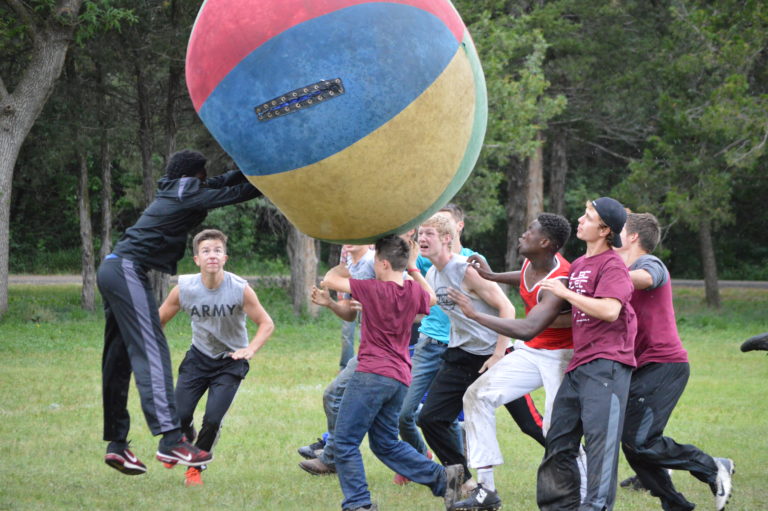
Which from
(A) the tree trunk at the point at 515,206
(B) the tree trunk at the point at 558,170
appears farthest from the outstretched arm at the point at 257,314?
(B) the tree trunk at the point at 558,170

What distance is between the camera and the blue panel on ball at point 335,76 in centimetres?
425

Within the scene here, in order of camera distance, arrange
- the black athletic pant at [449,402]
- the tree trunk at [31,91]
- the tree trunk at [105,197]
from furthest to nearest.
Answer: the tree trunk at [105,197], the tree trunk at [31,91], the black athletic pant at [449,402]

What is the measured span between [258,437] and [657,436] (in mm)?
4182

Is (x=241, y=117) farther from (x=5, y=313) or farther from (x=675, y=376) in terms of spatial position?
(x=5, y=313)

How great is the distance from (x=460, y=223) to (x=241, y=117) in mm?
3278

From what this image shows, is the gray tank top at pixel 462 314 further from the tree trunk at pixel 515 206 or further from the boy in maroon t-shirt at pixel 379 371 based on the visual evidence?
the tree trunk at pixel 515 206

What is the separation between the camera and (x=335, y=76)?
423 cm

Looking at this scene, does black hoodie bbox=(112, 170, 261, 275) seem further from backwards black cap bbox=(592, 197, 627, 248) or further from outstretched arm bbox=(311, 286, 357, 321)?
backwards black cap bbox=(592, 197, 627, 248)

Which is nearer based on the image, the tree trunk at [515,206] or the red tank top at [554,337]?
the red tank top at [554,337]

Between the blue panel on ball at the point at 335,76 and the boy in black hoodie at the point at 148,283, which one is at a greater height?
the blue panel on ball at the point at 335,76

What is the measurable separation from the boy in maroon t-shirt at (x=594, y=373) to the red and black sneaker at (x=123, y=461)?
102 inches

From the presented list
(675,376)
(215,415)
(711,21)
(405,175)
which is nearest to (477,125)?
(405,175)

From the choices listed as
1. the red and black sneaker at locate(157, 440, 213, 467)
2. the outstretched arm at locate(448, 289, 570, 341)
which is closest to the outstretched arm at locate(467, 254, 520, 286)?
the outstretched arm at locate(448, 289, 570, 341)

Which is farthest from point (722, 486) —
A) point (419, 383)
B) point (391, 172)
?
point (391, 172)
